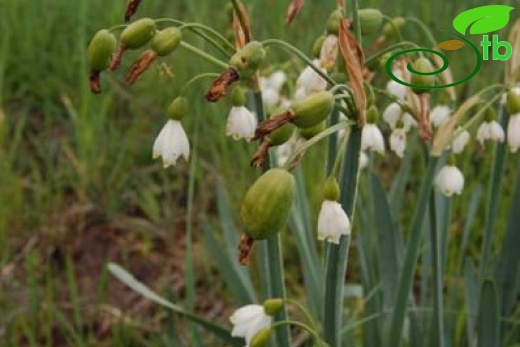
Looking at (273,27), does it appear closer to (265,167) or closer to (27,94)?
(27,94)

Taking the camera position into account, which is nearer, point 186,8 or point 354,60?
point 354,60

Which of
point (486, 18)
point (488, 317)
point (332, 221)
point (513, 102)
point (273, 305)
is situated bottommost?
A: point (488, 317)

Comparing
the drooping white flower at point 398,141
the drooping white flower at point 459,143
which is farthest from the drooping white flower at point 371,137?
the drooping white flower at point 459,143

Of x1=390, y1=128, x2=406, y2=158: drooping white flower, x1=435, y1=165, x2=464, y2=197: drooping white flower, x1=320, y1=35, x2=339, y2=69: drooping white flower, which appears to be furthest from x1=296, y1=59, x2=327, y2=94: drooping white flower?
x1=435, y1=165, x2=464, y2=197: drooping white flower

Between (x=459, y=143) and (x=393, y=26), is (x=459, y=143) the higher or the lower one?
the lower one

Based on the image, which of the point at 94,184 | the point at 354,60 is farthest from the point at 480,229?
the point at 354,60

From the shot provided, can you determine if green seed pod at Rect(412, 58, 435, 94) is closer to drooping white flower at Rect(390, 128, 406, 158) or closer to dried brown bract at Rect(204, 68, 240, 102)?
drooping white flower at Rect(390, 128, 406, 158)

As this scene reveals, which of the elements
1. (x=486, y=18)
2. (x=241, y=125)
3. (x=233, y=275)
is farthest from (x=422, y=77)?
(x=233, y=275)

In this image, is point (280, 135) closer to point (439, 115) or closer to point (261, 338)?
point (261, 338)
